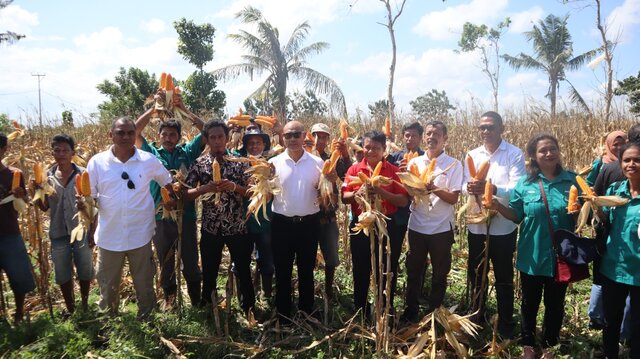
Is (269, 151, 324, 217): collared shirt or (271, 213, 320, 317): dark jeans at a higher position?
(269, 151, 324, 217): collared shirt

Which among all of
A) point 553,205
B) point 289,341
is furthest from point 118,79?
point 553,205

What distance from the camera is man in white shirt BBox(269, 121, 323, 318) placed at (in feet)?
11.2

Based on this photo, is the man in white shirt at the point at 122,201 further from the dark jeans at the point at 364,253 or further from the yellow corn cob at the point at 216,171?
the dark jeans at the point at 364,253

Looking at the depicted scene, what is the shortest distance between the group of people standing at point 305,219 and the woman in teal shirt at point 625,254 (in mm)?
20

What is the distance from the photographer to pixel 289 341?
3.28 meters

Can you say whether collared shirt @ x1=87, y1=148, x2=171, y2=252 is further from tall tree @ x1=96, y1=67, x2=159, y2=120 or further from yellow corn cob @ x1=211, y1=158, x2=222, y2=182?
tall tree @ x1=96, y1=67, x2=159, y2=120

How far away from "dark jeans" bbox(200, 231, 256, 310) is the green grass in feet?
0.97

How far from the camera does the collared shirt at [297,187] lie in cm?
341

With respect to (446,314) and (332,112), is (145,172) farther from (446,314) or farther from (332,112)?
(332,112)

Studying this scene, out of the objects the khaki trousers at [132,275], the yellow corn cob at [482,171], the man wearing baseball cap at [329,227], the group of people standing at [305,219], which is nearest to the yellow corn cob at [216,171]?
the group of people standing at [305,219]

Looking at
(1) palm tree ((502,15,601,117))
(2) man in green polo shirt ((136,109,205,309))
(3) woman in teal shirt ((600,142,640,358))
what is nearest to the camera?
(3) woman in teal shirt ((600,142,640,358))

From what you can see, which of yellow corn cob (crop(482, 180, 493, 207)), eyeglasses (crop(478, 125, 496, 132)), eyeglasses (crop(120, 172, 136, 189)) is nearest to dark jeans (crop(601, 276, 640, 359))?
yellow corn cob (crop(482, 180, 493, 207))

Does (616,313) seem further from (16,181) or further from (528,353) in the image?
(16,181)

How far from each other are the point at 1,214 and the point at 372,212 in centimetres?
311
